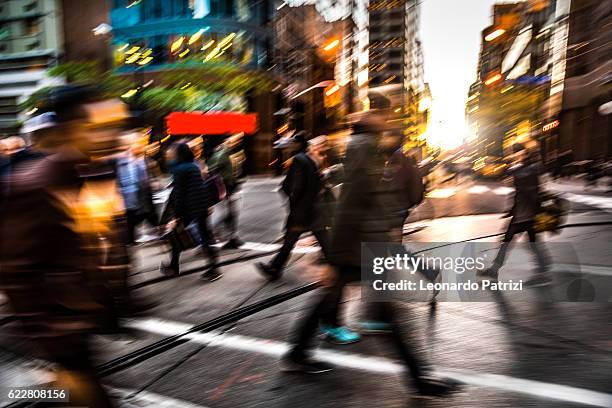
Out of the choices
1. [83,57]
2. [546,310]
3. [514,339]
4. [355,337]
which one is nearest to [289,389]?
[355,337]

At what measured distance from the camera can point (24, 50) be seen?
3048cm

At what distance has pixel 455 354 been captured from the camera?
362 cm

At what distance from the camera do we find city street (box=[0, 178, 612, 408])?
3.02m

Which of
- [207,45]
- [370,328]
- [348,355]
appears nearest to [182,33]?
[207,45]

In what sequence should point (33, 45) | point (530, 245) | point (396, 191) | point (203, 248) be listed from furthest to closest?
point (33, 45), point (203, 248), point (530, 245), point (396, 191)

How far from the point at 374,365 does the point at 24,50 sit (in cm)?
3546

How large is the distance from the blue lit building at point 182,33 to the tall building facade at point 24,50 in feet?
13.3

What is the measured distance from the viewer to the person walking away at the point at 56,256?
1.83m

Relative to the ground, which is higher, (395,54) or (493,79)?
(395,54)

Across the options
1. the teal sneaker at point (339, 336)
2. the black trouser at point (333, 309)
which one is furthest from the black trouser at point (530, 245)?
the black trouser at point (333, 309)

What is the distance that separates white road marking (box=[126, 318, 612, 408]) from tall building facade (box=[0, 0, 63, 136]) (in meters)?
30.1

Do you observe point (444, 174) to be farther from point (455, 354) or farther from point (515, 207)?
point (455, 354)

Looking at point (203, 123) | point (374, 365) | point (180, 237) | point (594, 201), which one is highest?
point (203, 123)

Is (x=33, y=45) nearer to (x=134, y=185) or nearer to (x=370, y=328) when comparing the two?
(x=134, y=185)
